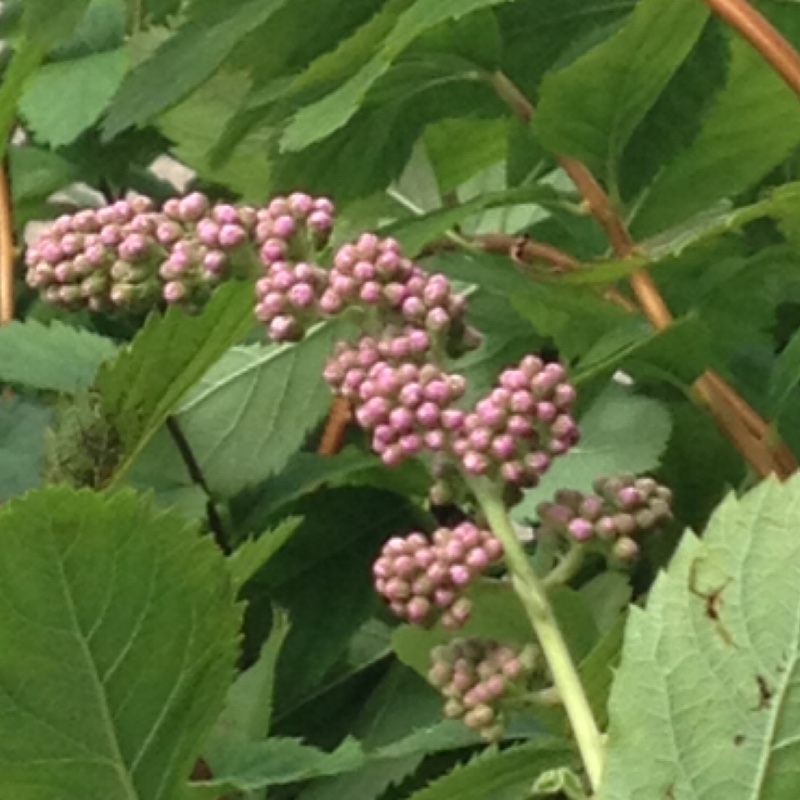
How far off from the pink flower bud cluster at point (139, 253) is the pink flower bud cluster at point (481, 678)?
0.09 meters

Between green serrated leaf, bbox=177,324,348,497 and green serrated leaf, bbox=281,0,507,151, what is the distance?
9cm

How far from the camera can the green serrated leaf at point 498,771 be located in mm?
274

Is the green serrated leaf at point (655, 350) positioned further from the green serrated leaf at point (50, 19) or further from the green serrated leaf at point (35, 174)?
the green serrated leaf at point (35, 174)

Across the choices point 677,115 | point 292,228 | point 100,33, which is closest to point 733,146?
point 677,115

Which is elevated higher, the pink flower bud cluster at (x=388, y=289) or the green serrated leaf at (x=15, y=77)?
the green serrated leaf at (x=15, y=77)

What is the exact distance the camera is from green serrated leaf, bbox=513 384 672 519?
368mm

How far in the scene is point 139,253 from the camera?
321mm

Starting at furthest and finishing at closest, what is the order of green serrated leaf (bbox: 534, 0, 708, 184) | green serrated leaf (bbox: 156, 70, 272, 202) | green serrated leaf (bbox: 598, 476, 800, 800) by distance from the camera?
1. green serrated leaf (bbox: 156, 70, 272, 202)
2. green serrated leaf (bbox: 534, 0, 708, 184)
3. green serrated leaf (bbox: 598, 476, 800, 800)

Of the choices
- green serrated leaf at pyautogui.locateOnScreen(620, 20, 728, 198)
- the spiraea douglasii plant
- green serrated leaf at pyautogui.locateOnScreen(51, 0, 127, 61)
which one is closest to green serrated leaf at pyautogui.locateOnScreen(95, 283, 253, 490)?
the spiraea douglasii plant

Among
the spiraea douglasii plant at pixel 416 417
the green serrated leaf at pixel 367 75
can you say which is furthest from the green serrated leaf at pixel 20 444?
the green serrated leaf at pixel 367 75

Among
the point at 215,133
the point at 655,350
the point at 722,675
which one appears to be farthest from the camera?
the point at 215,133

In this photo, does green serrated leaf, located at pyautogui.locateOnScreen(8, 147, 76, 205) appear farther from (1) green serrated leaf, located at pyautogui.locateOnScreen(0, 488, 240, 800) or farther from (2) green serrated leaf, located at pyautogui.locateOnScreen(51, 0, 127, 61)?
(1) green serrated leaf, located at pyautogui.locateOnScreen(0, 488, 240, 800)

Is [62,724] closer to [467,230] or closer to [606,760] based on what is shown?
[606,760]

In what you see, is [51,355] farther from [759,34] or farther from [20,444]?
[759,34]
